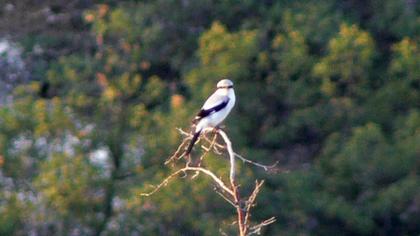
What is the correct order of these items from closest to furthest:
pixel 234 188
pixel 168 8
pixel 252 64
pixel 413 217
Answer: pixel 234 188
pixel 413 217
pixel 252 64
pixel 168 8

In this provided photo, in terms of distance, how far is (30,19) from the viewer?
17812mm

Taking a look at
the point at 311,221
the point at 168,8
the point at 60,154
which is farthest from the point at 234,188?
the point at 168,8

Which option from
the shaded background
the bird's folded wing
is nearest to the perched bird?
the bird's folded wing

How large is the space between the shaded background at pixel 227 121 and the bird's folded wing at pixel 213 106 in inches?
152

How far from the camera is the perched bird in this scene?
7988 millimetres

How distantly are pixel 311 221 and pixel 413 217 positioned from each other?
1108mm

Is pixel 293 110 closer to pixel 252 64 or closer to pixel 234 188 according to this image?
pixel 252 64

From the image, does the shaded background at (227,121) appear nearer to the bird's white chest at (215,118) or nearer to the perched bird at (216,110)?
the perched bird at (216,110)

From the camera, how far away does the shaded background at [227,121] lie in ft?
43.4

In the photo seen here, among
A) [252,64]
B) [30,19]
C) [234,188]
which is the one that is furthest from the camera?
[30,19]

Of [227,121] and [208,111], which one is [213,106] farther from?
[227,121]

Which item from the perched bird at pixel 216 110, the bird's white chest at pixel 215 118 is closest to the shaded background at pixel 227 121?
the perched bird at pixel 216 110

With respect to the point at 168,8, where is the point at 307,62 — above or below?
below

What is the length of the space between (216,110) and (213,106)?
4.5 inches
